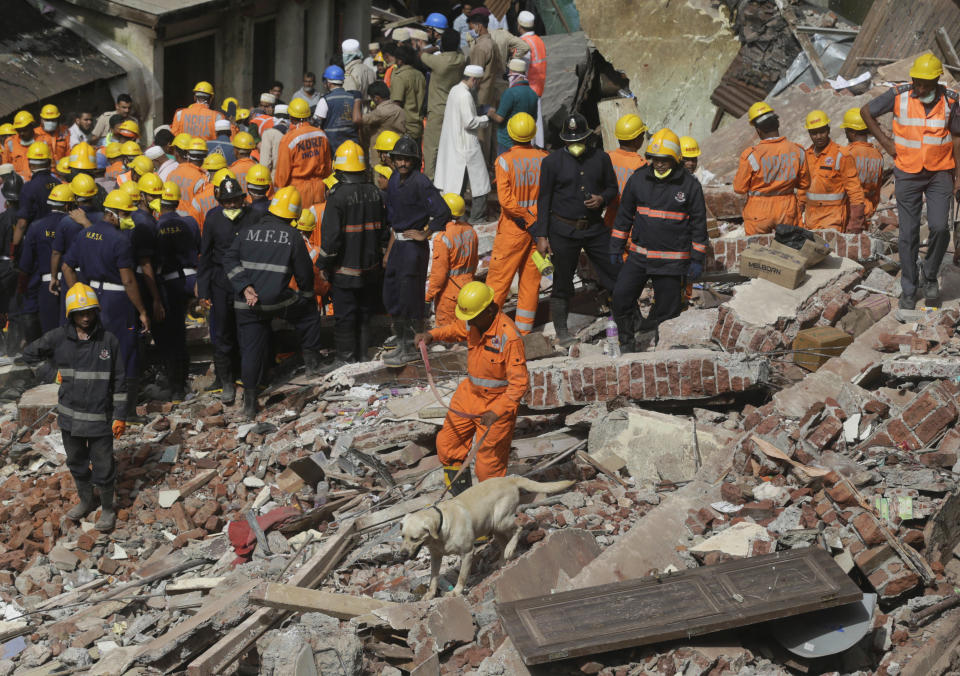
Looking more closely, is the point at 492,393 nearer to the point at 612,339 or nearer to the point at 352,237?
the point at 612,339

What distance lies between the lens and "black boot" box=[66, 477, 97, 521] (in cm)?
862

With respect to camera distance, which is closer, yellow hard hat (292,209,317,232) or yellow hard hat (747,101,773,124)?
yellow hard hat (747,101,773,124)

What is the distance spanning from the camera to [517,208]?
998cm

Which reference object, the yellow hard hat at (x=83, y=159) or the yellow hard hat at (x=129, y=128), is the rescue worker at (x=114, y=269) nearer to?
the yellow hard hat at (x=83, y=159)

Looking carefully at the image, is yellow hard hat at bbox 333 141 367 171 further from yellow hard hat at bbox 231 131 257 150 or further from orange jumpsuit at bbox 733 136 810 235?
orange jumpsuit at bbox 733 136 810 235

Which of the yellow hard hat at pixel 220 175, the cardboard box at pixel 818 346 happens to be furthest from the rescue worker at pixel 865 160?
the yellow hard hat at pixel 220 175

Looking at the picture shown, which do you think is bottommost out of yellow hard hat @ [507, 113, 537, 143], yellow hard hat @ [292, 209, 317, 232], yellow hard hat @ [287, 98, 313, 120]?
yellow hard hat @ [292, 209, 317, 232]

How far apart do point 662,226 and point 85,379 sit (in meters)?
4.58

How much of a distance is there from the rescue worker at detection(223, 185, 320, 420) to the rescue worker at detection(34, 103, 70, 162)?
19.3 ft

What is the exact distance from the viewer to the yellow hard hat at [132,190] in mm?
10052

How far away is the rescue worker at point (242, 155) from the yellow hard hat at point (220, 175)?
587 mm

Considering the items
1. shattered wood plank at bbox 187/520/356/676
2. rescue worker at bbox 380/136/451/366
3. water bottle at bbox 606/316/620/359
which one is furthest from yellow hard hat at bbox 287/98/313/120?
shattered wood plank at bbox 187/520/356/676

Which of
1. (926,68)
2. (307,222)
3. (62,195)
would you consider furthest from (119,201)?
(926,68)

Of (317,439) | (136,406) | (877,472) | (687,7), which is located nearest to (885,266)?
(877,472)
